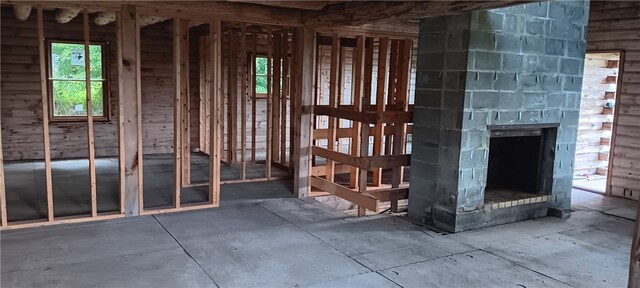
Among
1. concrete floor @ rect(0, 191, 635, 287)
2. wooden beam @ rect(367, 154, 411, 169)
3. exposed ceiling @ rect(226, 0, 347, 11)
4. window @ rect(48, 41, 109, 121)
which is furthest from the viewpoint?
window @ rect(48, 41, 109, 121)

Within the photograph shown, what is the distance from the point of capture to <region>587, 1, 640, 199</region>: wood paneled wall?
6.68 m

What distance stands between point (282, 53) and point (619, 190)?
543 cm

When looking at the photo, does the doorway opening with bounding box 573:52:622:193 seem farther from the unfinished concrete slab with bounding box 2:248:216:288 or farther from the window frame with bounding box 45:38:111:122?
the window frame with bounding box 45:38:111:122

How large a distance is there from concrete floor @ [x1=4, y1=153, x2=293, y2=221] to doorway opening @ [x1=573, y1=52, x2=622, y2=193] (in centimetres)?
502

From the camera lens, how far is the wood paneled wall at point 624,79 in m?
6.68

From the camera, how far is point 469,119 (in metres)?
4.90

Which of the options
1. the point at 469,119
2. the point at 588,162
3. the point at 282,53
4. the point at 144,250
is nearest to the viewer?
the point at 144,250

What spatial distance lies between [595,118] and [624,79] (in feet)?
4.92

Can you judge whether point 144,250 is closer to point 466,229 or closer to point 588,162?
point 466,229

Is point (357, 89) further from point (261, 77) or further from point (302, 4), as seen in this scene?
point (261, 77)

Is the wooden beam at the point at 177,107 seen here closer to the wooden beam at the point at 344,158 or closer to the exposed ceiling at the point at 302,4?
the exposed ceiling at the point at 302,4

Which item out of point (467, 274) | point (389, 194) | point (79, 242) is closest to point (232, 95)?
point (389, 194)

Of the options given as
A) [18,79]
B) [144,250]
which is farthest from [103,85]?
[144,250]

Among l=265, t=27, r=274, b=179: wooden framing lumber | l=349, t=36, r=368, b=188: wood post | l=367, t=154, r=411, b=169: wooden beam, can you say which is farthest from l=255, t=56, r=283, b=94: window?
l=367, t=154, r=411, b=169: wooden beam
